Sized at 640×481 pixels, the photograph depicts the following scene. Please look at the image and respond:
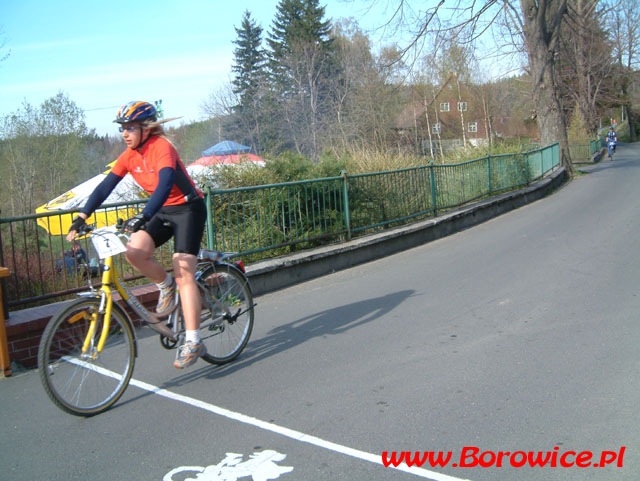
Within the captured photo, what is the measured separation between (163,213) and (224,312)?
110 cm

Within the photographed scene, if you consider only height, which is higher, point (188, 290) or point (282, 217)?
point (282, 217)

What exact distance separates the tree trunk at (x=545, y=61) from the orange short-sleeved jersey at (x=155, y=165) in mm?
24352

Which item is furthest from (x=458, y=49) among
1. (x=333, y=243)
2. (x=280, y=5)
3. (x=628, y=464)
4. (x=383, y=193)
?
(x=280, y=5)

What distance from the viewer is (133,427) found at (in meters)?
3.87

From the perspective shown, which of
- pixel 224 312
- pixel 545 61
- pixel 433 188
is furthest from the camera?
pixel 545 61

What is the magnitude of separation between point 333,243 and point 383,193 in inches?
72.4

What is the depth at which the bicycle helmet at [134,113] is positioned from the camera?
429 centimetres

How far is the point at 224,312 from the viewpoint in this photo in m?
5.09

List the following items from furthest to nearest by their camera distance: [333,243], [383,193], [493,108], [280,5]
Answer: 1. [493,108]
2. [280,5]
3. [383,193]
4. [333,243]

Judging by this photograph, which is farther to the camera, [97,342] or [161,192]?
[161,192]

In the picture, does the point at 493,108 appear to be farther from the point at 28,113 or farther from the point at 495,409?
the point at 495,409
